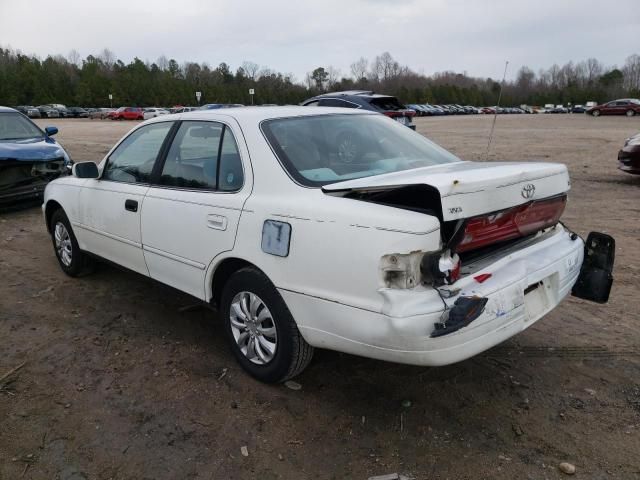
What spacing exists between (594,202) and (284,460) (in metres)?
7.53

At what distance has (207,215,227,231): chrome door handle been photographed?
3240mm

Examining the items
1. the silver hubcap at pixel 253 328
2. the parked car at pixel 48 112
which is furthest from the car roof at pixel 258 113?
the parked car at pixel 48 112

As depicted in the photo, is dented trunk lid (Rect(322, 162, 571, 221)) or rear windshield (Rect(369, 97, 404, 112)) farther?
rear windshield (Rect(369, 97, 404, 112))

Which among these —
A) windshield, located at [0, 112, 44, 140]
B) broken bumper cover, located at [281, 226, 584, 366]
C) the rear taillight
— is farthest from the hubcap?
windshield, located at [0, 112, 44, 140]

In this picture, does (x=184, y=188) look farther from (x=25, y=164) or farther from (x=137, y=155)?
(x=25, y=164)

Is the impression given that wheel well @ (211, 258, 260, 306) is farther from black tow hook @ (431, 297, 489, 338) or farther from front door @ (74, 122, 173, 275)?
black tow hook @ (431, 297, 489, 338)

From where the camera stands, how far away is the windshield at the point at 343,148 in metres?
3.18

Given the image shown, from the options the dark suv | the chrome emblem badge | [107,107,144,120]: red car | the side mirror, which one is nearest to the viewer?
the chrome emblem badge

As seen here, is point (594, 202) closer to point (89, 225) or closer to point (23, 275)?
point (89, 225)

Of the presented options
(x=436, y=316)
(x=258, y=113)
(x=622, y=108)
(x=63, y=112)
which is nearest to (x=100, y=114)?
(x=63, y=112)

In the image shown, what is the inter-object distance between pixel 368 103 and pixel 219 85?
78194 millimetres

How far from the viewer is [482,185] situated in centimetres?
260

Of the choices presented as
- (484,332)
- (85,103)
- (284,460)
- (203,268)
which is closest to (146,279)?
(203,268)

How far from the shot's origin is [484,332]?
8.59ft
